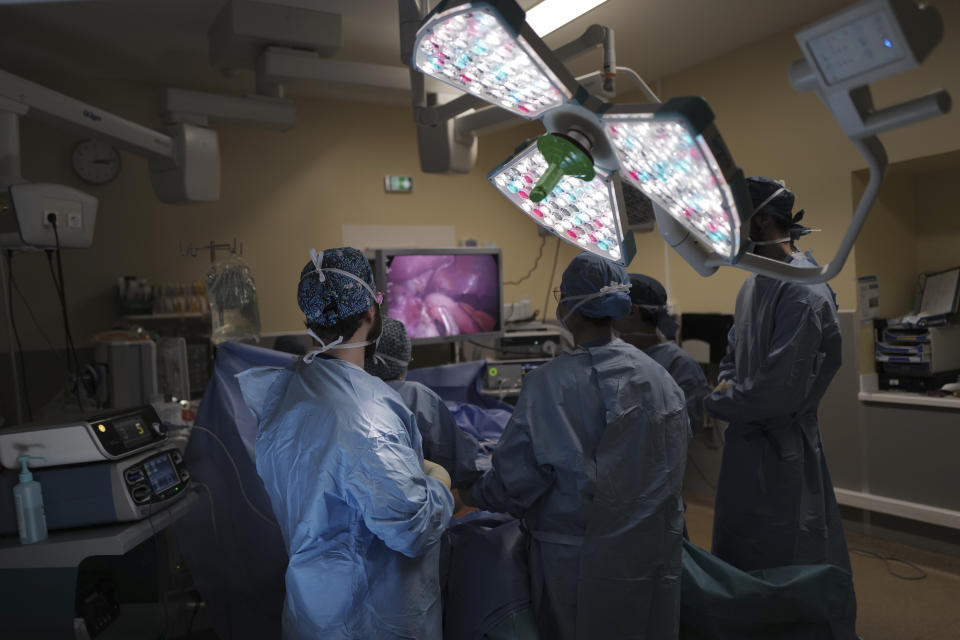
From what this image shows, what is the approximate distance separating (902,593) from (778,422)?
140 centimetres

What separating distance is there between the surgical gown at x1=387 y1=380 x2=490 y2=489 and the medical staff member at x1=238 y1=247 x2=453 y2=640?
650 millimetres

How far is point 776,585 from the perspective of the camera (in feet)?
6.12

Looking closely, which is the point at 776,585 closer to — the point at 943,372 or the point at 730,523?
the point at 730,523

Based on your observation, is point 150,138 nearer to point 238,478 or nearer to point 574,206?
point 238,478

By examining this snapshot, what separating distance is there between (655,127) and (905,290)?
3.86 meters

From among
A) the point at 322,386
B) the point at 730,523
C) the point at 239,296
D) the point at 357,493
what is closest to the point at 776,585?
the point at 730,523

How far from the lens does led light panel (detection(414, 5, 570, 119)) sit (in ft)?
2.61

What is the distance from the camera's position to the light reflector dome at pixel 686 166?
70cm

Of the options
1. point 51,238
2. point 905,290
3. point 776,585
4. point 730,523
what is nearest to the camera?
point 776,585

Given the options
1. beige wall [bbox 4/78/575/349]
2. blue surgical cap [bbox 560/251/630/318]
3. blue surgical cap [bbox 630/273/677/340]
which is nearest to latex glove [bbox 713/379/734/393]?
blue surgical cap [bbox 630/273/677/340]

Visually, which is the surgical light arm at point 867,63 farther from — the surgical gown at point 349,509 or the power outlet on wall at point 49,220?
the power outlet on wall at point 49,220

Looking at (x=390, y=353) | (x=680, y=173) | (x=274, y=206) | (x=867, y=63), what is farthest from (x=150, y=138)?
(x=867, y=63)

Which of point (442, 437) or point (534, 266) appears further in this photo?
point (534, 266)

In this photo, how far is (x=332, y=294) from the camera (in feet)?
5.36
